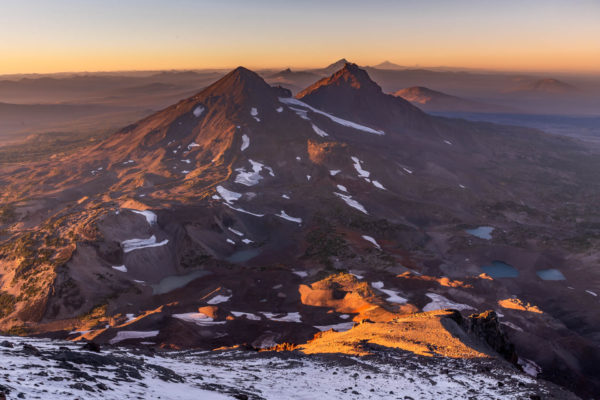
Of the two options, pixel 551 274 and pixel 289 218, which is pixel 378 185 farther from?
pixel 551 274

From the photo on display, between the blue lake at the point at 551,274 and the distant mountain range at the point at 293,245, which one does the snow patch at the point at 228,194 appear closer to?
the distant mountain range at the point at 293,245

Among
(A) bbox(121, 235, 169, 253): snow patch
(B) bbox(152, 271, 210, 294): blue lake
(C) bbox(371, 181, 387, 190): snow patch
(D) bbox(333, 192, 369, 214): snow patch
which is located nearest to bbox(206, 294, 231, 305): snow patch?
(B) bbox(152, 271, 210, 294): blue lake

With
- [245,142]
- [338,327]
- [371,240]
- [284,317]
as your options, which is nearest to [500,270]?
[371,240]

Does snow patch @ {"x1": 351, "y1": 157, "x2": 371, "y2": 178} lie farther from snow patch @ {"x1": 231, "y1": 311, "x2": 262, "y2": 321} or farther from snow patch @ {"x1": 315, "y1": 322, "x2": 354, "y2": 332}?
snow patch @ {"x1": 315, "y1": 322, "x2": 354, "y2": 332}

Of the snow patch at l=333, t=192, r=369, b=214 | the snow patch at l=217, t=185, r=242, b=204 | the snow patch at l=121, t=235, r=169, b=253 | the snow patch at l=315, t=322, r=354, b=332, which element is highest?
the snow patch at l=217, t=185, r=242, b=204

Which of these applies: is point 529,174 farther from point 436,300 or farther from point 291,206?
point 436,300

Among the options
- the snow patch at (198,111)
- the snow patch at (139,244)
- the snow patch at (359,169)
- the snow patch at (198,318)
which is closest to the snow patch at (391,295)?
the snow patch at (198,318)

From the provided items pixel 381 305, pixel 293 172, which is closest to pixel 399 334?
pixel 381 305
